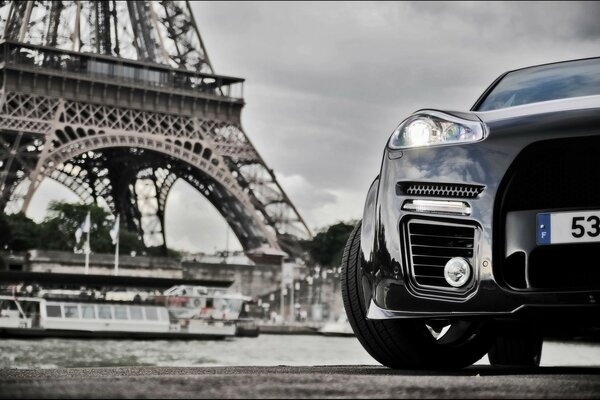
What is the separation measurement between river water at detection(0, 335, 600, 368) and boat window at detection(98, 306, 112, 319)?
1932mm

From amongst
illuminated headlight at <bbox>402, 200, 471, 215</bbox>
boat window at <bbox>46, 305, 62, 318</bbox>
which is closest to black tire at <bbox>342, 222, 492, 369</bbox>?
illuminated headlight at <bbox>402, 200, 471, 215</bbox>

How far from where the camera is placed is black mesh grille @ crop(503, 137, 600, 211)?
3.94 meters

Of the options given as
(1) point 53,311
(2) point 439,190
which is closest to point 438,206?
(2) point 439,190

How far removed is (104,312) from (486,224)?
4306 cm

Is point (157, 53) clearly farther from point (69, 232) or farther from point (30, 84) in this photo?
point (69, 232)

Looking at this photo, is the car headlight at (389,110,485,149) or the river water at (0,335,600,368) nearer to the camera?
the car headlight at (389,110,485,149)

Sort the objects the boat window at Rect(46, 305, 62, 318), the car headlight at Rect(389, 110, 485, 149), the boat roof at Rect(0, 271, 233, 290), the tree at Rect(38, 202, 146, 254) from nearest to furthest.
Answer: the car headlight at Rect(389, 110, 485, 149) < the boat window at Rect(46, 305, 62, 318) < the boat roof at Rect(0, 271, 233, 290) < the tree at Rect(38, 202, 146, 254)

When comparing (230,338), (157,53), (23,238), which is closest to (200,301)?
(230,338)

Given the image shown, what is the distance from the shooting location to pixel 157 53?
53.2 meters

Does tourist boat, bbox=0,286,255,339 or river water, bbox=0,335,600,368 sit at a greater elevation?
tourist boat, bbox=0,286,255,339

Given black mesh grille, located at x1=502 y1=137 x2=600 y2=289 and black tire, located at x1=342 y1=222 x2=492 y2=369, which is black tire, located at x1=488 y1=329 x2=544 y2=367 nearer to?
black tire, located at x1=342 y1=222 x2=492 y2=369

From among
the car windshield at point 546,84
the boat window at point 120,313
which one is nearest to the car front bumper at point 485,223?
the car windshield at point 546,84

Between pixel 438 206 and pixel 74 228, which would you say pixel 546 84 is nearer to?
pixel 438 206

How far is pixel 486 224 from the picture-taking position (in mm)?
4055
